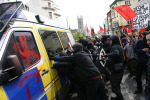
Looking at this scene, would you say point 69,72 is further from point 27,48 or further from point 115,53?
point 27,48

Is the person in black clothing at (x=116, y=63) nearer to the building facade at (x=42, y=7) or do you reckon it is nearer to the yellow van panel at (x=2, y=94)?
the yellow van panel at (x=2, y=94)

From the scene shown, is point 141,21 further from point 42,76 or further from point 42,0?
point 42,0

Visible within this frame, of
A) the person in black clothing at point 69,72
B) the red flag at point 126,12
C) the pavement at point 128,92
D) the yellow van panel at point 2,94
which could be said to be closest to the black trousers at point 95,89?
the person in black clothing at point 69,72

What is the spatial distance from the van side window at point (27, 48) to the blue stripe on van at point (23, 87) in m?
0.17

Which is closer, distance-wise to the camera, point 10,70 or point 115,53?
point 10,70

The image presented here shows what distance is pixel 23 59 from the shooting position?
6.52 feet

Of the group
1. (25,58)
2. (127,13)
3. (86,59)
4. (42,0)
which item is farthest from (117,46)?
(42,0)

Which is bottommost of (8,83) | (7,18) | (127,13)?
(8,83)

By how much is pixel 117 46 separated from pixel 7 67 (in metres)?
2.86

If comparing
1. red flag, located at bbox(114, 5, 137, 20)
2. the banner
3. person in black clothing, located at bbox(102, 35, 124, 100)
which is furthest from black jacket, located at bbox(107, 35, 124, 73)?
the banner

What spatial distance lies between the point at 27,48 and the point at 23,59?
0.25m

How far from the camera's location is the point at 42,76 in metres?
2.32

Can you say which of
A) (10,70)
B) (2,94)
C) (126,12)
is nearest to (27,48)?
(10,70)

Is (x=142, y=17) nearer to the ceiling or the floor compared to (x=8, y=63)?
nearer to the ceiling
